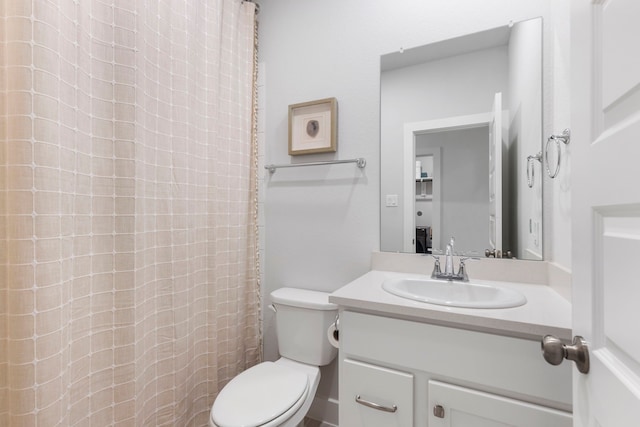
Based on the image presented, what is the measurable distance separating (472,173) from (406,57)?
2.17 feet

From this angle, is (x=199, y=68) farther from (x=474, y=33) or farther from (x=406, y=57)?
(x=474, y=33)

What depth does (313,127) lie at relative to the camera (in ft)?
5.51

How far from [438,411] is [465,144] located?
108 centimetres

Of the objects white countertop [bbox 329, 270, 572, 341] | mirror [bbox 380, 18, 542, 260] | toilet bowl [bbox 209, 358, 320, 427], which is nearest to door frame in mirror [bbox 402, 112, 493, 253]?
mirror [bbox 380, 18, 542, 260]

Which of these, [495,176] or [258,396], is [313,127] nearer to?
[495,176]

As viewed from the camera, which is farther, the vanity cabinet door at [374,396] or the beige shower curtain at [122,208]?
the vanity cabinet door at [374,396]

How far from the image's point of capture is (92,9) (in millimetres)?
1009

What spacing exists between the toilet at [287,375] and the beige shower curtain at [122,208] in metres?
0.29

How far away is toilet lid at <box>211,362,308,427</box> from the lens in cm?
104

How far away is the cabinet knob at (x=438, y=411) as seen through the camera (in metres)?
0.91

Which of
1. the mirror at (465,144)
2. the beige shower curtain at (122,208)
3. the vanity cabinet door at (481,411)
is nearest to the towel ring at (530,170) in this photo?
the mirror at (465,144)

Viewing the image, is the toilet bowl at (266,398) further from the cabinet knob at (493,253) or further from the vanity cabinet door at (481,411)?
the cabinet knob at (493,253)

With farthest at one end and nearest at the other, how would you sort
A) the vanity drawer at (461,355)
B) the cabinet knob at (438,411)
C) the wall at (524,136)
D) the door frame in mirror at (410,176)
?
1. the door frame in mirror at (410,176)
2. the wall at (524,136)
3. the cabinet knob at (438,411)
4. the vanity drawer at (461,355)

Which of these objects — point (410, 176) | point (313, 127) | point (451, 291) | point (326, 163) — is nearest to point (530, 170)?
point (410, 176)
